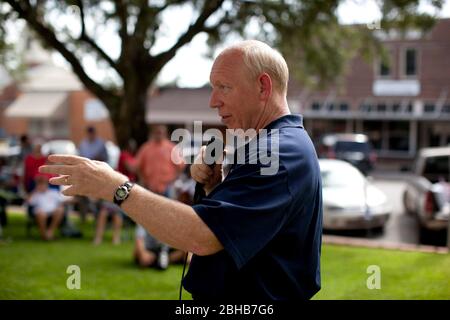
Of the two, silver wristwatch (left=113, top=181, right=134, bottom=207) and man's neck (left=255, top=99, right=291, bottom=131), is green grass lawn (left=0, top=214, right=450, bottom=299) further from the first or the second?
silver wristwatch (left=113, top=181, right=134, bottom=207)

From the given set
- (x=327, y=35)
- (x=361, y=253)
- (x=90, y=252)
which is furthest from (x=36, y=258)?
(x=327, y=35)

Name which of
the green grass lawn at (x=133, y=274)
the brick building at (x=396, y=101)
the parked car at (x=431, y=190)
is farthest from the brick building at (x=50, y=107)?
the green grass lawn at (x=133, y=274)

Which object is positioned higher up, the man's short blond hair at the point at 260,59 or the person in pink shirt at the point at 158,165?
the man's short blond hair at the point at 260,59

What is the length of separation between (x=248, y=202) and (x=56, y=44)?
10569 millimetres

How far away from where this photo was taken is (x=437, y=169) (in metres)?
10.4

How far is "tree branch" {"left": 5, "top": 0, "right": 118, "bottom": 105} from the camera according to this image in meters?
10.3

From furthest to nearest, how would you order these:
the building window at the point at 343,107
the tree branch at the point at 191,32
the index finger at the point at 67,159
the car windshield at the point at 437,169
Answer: the building window at the point at 343,107, the tree branch at the point at 191,32, the car windshield at the point at 437,169, the index finger at the point at 67,159

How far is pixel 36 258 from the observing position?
281 inches

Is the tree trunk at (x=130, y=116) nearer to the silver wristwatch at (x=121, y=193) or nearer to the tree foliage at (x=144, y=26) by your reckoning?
the tree foliage at (x=144, y=26)

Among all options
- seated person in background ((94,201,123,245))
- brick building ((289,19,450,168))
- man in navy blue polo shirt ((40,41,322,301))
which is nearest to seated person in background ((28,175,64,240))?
seated person in background ((94,201,123,245))

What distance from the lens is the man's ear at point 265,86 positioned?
1643 mm

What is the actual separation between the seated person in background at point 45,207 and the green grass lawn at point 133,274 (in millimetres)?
346
